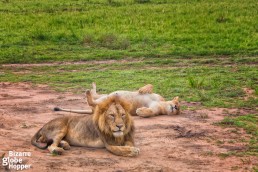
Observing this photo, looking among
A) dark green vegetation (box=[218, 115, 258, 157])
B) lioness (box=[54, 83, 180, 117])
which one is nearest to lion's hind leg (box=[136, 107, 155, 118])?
lioness (box=[54, 83, 180, 117])

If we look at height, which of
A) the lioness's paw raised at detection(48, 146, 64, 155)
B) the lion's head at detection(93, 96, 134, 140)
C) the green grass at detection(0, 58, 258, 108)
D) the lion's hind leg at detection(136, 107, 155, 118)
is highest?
the lion's head at detection(93, 96, 134, 140)

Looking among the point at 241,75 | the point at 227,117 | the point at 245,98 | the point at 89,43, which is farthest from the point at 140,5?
the point at 227,117

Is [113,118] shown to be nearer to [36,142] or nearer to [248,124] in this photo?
[36,142]

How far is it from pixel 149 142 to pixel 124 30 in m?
8.65

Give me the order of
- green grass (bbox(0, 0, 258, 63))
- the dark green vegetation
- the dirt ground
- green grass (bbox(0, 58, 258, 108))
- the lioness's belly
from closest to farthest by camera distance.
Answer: the dirt ground → the dark green vegetation → the lioness's belly → green grass (bbox(0, 58, 258, 108)) → green grass (bbox(0, 0, 258, 63))

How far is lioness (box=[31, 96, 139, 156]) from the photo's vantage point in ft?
19.7

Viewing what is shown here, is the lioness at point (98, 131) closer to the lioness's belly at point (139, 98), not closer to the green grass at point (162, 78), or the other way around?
the lioness's belly at point (139, 98)

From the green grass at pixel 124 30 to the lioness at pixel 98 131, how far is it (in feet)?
20.8

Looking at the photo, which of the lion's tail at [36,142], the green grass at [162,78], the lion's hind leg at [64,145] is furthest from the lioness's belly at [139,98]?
the lion's hind leg at [64,145]

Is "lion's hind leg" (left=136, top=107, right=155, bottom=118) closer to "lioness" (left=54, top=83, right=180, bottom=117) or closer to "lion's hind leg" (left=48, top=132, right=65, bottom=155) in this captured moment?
"lioness" (left=54, top=83, right=180, bottom=117)

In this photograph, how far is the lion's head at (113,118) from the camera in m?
5.99

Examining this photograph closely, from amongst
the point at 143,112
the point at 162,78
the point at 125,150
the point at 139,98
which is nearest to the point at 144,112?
the point at 143,112

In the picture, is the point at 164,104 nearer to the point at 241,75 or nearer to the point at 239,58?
the point at 241,75

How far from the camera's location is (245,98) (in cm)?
924
